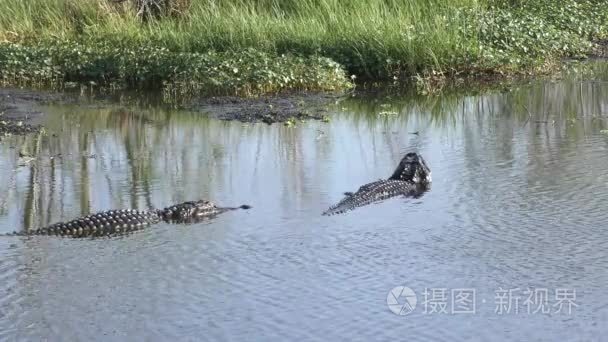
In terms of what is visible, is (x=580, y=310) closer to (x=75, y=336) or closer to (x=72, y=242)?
(x=75, y=336)

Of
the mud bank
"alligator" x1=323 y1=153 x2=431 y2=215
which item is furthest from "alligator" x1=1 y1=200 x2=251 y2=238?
the mud bank

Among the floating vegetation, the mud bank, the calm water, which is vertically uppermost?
the floating vegetation

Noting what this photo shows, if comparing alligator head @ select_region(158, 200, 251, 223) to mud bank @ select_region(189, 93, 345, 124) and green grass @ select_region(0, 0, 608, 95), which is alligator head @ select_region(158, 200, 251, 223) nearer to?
mud bank @ select_region(189, 93, 345, 124)

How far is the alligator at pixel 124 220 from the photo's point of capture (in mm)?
8898

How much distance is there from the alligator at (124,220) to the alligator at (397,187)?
1.09 m

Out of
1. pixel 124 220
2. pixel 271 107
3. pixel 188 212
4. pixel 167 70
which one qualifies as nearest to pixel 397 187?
pixel 188 212

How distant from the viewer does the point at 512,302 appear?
7094 mm

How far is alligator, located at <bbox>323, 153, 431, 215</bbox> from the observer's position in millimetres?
9555

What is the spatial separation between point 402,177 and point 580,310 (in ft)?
12.2

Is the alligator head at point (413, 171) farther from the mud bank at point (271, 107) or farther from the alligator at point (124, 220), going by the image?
the mud bank at point (271, 107)

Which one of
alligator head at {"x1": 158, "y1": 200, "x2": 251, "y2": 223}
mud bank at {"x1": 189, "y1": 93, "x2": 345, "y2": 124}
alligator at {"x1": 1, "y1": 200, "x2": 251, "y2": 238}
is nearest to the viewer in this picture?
alligator at {"x1": 1, "y1": 200, "x2": 251, "y2": 238}

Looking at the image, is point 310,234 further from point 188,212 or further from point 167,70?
point 167,70

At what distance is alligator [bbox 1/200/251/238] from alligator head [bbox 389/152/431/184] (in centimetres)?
197

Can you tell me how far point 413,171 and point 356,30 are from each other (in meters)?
6.80
